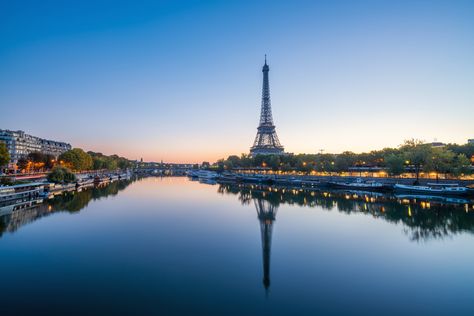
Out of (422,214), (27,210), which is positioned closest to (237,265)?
(422,214)

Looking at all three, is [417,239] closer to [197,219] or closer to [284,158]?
[197,219]

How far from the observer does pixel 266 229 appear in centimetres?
1878

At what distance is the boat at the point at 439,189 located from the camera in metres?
31.8

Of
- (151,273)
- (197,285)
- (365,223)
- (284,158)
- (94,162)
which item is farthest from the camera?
(94,162)

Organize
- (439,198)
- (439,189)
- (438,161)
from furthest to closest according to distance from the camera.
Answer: (438,161)
(439,189)
(439,198)

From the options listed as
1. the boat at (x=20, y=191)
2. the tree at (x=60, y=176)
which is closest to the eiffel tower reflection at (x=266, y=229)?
the boat at (x=20, y=191)

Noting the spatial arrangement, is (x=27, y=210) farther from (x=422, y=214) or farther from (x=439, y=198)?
(x=439, y=198)

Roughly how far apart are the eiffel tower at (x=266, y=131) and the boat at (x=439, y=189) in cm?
4811

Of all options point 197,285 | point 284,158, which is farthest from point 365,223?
point 284,158

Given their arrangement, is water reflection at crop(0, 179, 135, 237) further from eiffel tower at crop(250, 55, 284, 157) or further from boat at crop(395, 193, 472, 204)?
eiffel tower at crop(250, 55, 284, 157)

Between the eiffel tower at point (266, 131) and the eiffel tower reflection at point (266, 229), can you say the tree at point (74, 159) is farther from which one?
the eiffel tower reflection at point (266, 229)

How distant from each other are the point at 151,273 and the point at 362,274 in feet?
26.0

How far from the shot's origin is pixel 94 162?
84.2 m

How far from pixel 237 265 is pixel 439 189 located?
3265 centimetres
